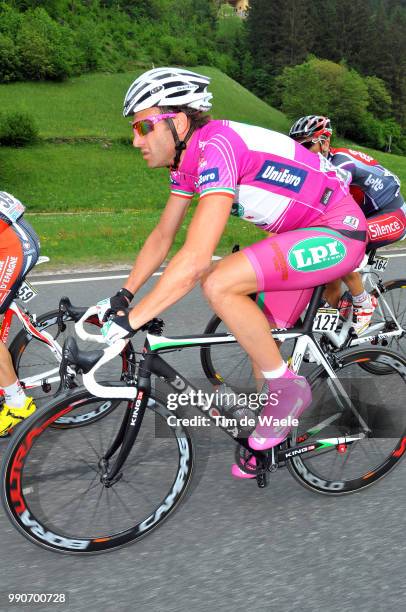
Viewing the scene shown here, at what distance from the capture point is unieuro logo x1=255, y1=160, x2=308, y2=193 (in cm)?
289

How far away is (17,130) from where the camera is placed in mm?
52312

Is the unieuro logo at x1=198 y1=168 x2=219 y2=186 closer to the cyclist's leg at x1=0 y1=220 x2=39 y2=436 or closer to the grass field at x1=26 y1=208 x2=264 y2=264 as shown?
the cyclist's leg at x1=0 y1=220 x2=39 y2=436

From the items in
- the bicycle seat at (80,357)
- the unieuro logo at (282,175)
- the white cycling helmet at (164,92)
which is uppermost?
the white cycling helmet at (164,92)

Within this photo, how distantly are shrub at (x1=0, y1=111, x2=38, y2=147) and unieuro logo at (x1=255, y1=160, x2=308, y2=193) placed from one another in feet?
177

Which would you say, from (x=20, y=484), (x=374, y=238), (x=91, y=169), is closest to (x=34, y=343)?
Result: (x=20, y=484)

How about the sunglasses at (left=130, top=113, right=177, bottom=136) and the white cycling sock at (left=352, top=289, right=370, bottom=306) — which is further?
the white cycling sock at (left=352, top=289, right=370, bottom=306)

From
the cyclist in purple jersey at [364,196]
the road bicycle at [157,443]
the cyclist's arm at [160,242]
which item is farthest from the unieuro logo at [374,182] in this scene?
the cyclist's arm at [160,242]

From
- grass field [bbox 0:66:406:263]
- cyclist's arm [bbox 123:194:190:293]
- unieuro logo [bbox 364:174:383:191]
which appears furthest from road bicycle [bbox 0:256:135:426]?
grass field [bbox 0:66:406:263]

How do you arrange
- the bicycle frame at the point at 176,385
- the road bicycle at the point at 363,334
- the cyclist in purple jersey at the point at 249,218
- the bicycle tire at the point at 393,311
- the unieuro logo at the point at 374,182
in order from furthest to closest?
the bicycle tire at the point at 393,311, the unieuro logo at the point at 374,182, the road bicycle at the point at 363,334, the bicycle frame at the point at 176,385, the cyclist in purple jersey at the point at 249,218

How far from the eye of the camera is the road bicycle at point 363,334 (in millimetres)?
4170

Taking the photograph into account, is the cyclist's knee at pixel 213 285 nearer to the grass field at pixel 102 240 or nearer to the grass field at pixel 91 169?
the grass field at pixel 102 240

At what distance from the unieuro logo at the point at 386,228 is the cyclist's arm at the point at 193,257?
259cm

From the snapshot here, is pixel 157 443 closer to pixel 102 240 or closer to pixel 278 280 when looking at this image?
pixel 278 280

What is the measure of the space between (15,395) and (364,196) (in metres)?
3.16
